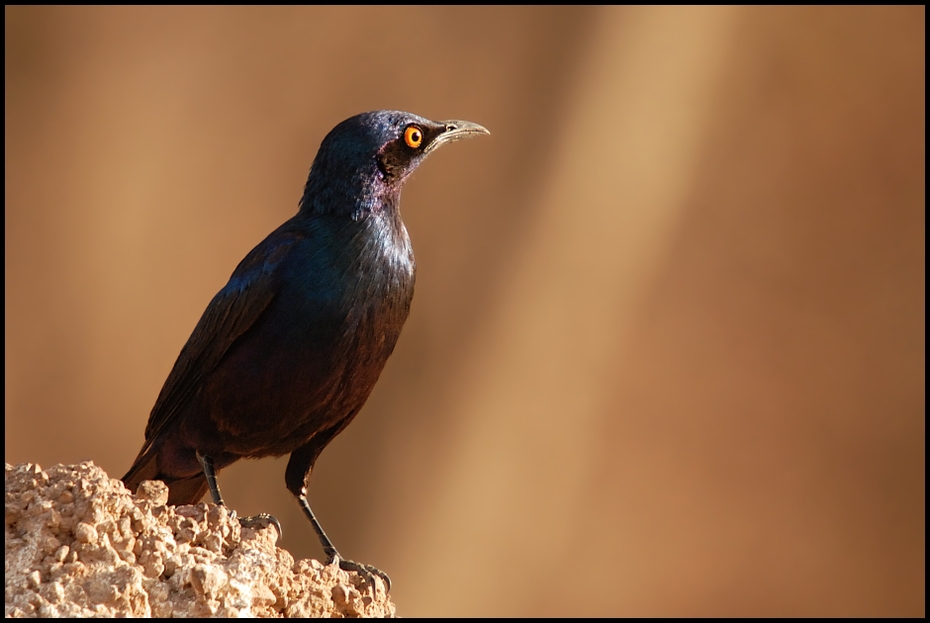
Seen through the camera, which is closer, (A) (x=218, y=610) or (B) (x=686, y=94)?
(A) (x=218, y=610)

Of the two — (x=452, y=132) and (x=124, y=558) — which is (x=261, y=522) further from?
(x=452, y=132)

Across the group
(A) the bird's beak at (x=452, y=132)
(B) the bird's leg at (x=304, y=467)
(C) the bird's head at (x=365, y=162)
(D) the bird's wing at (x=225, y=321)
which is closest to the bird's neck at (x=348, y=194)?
(C) the bird's head at (x=365, y=162)

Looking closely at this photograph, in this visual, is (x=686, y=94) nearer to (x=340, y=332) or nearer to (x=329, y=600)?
(x=340, y=332)

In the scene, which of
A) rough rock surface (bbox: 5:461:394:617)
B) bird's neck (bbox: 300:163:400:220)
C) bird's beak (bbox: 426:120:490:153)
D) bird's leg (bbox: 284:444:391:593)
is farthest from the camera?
bird's beak (bbox: 426:120:490:153)

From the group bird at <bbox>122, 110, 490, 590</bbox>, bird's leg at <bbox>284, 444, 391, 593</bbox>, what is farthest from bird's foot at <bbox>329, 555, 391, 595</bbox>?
bird's leg at <bbox>284, 444, 391, 593</bbox>

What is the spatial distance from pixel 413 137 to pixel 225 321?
52.8 inches

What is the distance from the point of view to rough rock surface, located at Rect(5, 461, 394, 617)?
128 inches

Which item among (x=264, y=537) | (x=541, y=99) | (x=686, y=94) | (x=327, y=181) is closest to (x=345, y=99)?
(x=541, y=99)

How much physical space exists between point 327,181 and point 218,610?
2490mm

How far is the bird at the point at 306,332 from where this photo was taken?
16.0 feet

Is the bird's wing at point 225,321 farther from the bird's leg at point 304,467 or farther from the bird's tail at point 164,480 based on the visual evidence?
the bird's leg at point 304,467

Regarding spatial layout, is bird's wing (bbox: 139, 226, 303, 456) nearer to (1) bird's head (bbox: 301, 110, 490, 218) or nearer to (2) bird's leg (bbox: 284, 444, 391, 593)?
(1) bird's head (bbox: 301, 110, 490, 218)

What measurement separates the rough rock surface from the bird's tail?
1.63 metres

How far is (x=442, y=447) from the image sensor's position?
1254 cm
